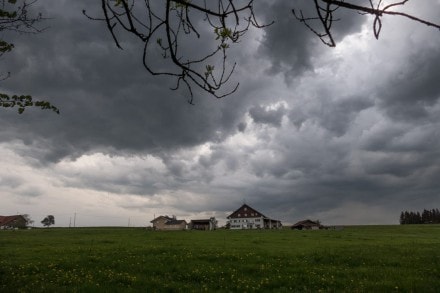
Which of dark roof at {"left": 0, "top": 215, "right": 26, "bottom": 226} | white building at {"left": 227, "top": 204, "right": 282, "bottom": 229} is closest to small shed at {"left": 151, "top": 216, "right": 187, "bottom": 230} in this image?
white building at {"left": 227, "top": 204, "right": 282, "bottom": 229}

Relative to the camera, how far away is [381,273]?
15195 millimetres

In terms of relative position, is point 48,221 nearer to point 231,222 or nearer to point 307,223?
point 231,222

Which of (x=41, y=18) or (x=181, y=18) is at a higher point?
(x=41, y=18)

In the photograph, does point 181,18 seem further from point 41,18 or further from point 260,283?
point 260,283

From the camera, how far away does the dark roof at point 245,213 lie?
141000mm

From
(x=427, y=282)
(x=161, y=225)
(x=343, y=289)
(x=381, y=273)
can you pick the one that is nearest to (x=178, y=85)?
(x=343, y=289)

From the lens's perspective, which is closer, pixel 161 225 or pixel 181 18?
pixel 181 18

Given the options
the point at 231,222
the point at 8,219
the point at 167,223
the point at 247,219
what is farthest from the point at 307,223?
the point at 8,219

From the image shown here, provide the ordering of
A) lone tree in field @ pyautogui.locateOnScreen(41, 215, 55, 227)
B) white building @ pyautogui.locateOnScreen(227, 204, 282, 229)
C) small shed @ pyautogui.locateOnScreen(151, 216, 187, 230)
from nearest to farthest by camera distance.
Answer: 1. small shed @ pyautogui.locateOnScreen(151, 216, 187, 230)
2. white building @ pyautogui.locateOnScreen(227, 204, 282, 229)
3. lone tree in field @ pyautogui.locateOnScreen(41, 215, 55, 227)

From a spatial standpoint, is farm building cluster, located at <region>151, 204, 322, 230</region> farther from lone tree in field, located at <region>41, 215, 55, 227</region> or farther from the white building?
lone tree in field, located at <region>41, 215, 55, 227</region>

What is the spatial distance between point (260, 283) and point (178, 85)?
11940 mm

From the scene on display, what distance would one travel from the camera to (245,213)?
14212cm

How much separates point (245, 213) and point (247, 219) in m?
2.39

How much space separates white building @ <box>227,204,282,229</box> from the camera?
459ft
